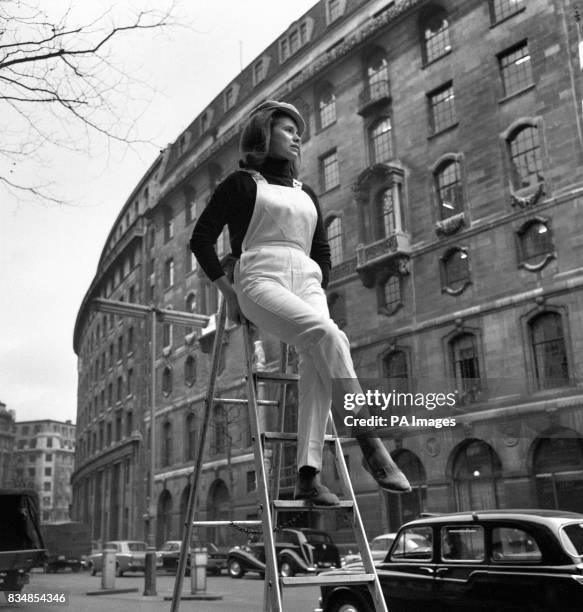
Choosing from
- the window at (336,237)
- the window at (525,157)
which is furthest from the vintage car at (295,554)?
the window at (525,157)

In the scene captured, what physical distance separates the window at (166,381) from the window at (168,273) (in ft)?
19.4

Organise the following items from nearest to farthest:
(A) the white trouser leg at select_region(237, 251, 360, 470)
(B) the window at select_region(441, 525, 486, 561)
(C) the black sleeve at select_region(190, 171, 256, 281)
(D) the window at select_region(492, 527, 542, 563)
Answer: (A) the white trouser leg at select_region(237, 251, 360, 470) → (C) the black sleeve at select_region(190, 171, 256, 281) → (D) the window at select_region(492, 527, 542, 563) → (B) the window at select_region(441, 525, 486, 561)

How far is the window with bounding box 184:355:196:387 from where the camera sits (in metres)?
48.6

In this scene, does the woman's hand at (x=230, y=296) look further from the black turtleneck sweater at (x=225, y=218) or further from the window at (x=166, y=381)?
the window at (x=166, y=381)

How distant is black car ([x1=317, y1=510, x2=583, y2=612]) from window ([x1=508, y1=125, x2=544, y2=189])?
72.3ft

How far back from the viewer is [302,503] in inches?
137

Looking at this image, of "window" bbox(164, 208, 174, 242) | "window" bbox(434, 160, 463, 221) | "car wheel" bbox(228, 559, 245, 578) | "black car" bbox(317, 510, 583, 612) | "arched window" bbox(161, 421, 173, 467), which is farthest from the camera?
"window" bbox(164, 208, 174, 242)

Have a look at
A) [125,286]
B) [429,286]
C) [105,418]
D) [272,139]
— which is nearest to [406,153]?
[429,286]

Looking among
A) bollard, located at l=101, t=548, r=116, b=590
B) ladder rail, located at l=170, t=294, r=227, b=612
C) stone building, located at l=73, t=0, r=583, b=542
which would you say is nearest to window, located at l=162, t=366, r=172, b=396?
stone building, located at l=73, t=0, r=583, b=542

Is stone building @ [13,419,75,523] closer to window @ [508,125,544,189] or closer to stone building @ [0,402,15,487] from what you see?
stone building @ [0,402,15,487]

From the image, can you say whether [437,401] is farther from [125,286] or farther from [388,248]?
[125,286]

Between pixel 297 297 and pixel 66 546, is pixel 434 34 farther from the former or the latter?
pixel 297 297

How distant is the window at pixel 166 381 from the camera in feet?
171

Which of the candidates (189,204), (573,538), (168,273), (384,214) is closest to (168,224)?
(168,273)
